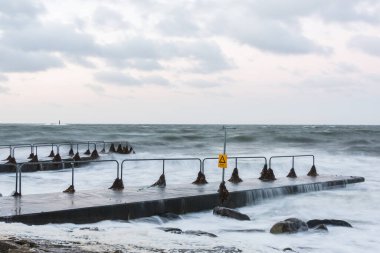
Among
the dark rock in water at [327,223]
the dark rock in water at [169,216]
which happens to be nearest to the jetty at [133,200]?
the dark rock in water at [169,216]

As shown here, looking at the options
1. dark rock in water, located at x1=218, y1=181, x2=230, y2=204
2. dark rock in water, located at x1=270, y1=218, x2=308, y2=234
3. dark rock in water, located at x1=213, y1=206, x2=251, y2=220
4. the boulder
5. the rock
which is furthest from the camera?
dark rock in water, located at x1=218, y1=181, x2=230, y2=204

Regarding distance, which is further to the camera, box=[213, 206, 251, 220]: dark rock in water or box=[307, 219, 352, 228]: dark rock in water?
box=[213, 206, 251, 220]: dark rock in water

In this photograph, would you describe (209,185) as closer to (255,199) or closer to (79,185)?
(255,199)

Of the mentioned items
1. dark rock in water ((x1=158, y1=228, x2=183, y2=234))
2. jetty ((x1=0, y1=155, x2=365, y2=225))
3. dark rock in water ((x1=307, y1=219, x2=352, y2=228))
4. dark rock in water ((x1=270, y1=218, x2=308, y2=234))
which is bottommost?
dark rock in water ((x1=307, y1=219, x2=352, y2=228))

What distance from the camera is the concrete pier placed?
10.3 meters

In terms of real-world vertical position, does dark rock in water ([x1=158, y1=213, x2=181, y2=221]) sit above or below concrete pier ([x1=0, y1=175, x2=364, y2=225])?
A: below

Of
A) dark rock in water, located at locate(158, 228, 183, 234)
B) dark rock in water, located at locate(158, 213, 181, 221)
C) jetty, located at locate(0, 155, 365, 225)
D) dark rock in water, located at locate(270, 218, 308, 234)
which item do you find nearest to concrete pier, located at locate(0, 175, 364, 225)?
jetty, located at locate(0, 155, 365, 225)

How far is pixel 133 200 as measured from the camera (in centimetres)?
1229

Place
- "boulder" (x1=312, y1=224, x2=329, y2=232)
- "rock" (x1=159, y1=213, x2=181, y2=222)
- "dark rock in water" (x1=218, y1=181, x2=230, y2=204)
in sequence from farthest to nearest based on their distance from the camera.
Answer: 1. "dark rock in water" (x1=218, y1=181, x2=230, y2=204)
2. "rock" (x1=159, y1=213, x2=181, y2=222)
3. "boulder" (x1=312, y1=224, x2=329, y2=232)

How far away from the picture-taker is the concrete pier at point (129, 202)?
10.3 metres

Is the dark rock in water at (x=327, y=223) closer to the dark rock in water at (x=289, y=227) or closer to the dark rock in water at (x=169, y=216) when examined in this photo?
the dark rock in water at (x=289, y=227)

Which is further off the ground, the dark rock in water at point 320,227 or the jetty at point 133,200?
the jetty at point 133,200

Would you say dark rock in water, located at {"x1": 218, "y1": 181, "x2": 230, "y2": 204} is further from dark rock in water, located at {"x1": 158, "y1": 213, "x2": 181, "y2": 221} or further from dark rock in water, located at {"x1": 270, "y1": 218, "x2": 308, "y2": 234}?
dark rock in water, located at {"x1": 270, "y1": 218, "x2": 308, "y2": 234}

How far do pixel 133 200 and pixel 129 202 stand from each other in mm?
379
